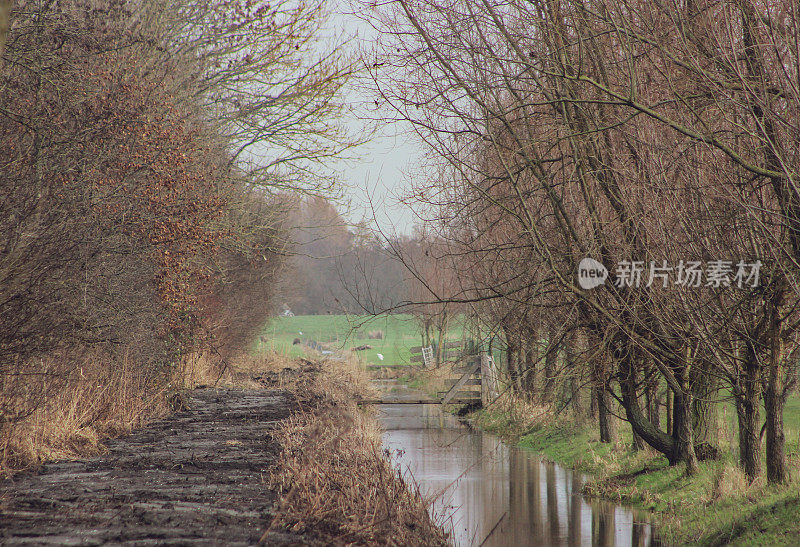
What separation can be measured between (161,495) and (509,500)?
20.0 ft

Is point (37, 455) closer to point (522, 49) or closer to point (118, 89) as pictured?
point (118, 89)

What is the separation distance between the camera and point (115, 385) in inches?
468

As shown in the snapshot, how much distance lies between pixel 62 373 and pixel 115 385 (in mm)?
2736

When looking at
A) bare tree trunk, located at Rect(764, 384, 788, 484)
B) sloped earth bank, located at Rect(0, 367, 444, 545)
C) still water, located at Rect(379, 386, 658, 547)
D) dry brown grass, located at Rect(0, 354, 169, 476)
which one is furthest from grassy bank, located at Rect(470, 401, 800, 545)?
dry brown grass, located at Rect(0, 354, 169, 476)

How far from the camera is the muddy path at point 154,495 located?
6094 millimetres

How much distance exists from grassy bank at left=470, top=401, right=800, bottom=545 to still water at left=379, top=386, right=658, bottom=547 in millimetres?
300

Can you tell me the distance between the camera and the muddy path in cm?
609

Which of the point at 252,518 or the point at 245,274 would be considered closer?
the point at 252,518

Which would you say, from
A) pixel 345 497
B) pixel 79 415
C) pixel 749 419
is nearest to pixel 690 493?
pixel 749 419

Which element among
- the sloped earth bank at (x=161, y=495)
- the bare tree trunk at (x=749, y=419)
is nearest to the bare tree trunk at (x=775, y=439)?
the bare tree trunk at (x=749, y=419)

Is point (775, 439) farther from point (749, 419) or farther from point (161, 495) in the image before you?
point (161, 495)

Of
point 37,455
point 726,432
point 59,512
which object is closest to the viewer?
point 59,512

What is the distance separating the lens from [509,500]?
12117mm

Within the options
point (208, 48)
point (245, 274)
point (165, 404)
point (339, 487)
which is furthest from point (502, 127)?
point (245, 274)
